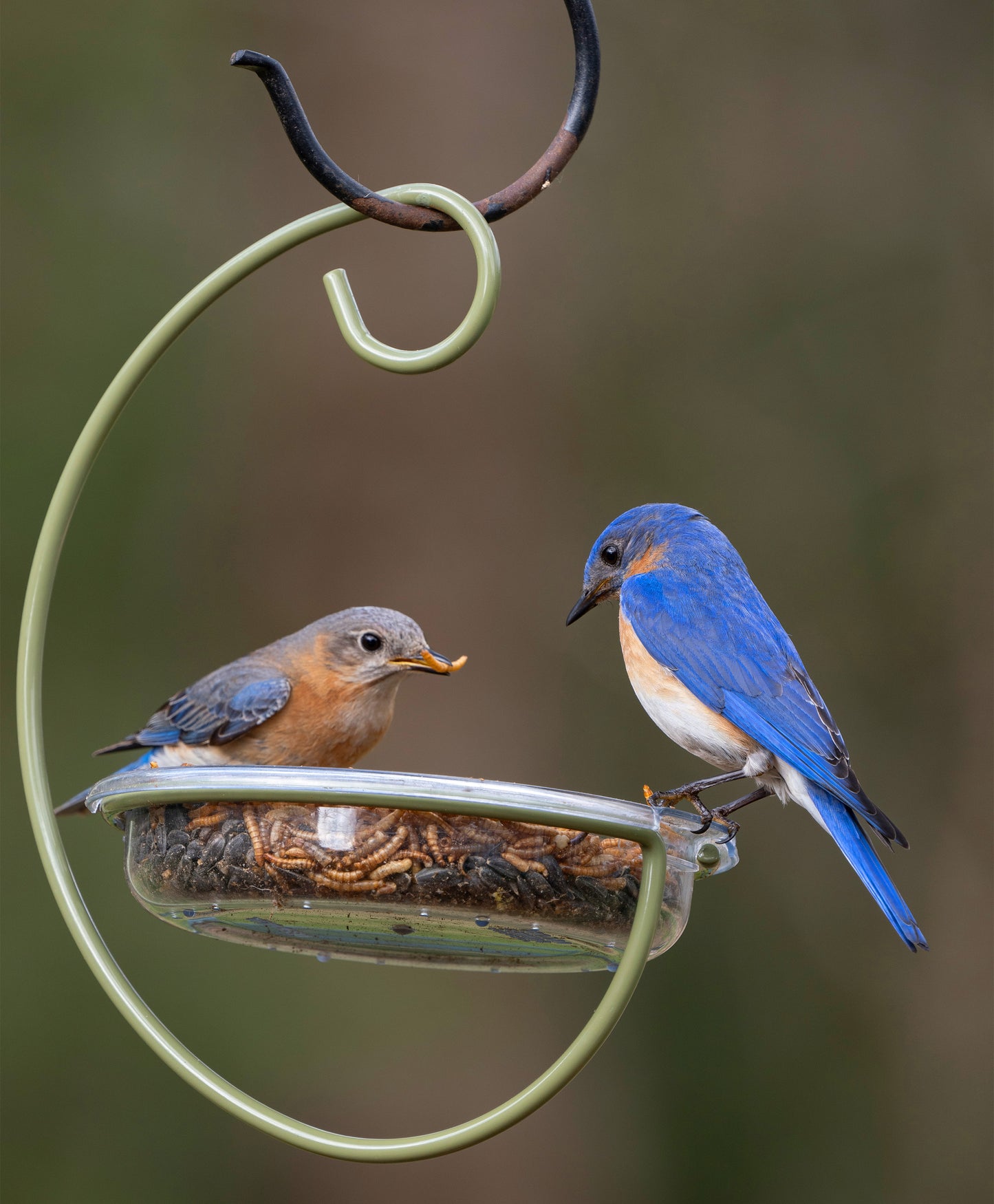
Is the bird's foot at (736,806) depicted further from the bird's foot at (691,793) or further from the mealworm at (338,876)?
the mealworm at (338,876)

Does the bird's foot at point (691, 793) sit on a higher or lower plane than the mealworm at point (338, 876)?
lower

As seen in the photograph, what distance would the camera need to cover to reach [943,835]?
228 inches

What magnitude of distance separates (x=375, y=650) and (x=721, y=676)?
2.71ft

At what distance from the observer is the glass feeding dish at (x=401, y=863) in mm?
1959

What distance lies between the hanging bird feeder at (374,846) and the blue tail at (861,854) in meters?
0.38

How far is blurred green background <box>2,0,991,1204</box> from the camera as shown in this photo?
5582 millimetres

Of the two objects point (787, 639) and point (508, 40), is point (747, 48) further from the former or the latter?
point (787, 639)

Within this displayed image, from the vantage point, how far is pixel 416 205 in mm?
2215

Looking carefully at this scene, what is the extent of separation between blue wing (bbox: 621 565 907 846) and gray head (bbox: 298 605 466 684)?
1.66ft

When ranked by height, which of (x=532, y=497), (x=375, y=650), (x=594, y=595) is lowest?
(x=594, y=595)

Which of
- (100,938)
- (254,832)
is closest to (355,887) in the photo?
(254,832)

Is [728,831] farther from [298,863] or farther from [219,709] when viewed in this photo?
[219,709]

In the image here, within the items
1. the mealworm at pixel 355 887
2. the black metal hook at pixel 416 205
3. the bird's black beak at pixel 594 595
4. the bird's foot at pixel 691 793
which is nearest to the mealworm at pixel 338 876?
the mealworm at pixel 355 887

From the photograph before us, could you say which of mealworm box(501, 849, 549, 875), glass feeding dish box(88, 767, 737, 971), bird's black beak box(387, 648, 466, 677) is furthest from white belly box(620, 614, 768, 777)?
mealworm box(501, 849, 549, 875)
